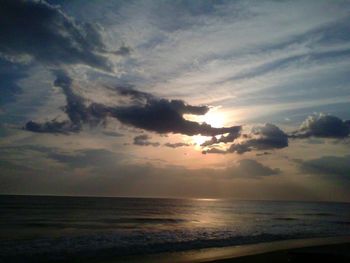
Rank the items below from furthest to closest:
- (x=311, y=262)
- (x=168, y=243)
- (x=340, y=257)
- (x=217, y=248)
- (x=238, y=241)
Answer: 1. (x=238, y=241)
2. (x=168, y=243)
3. (x=217, y=248)
4. (x=340, y=257)
5. (x=311, y=262)

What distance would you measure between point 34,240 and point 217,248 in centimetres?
1668

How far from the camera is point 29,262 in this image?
75.8 ft

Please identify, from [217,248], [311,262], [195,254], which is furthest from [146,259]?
[311,262]

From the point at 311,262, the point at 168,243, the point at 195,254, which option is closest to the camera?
the point at 311,262

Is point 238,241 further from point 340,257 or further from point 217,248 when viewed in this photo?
point 340,257

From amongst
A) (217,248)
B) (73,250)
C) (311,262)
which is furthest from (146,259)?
(311,262)

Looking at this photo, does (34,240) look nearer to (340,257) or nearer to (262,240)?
(262,240)

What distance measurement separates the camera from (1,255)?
25234 millimetres

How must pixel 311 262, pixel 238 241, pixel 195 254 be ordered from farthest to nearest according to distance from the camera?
pixel 238 241 → pixel 195 254 → pixel 311 262

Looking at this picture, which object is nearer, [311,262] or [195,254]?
[311,262]

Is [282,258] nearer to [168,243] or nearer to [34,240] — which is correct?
[168,243]

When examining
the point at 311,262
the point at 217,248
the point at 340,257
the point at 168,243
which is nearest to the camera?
the point at 311,262

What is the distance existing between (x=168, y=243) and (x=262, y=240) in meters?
10.6

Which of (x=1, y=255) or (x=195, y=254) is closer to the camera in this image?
(x=1, y=255)
